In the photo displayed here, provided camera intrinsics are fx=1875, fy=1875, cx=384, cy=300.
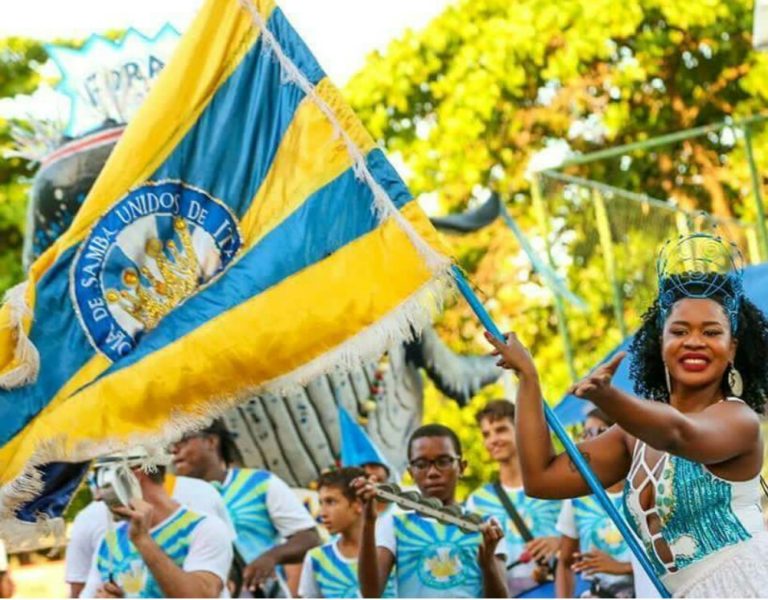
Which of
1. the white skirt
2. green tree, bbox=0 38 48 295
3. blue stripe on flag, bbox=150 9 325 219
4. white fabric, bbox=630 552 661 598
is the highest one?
green tree, bbox=0 38 48 295

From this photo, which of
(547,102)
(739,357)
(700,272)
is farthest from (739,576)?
(547,102)

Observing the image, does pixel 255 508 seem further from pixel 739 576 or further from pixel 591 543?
pixel 739 576

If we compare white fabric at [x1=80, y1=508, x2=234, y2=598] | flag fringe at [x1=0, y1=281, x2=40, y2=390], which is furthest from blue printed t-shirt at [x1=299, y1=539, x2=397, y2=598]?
flag fringe at [x1=0, y1=281, x2=40, y2=390]

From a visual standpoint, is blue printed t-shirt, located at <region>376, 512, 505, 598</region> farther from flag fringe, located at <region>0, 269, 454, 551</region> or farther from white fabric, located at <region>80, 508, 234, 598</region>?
flag fringe, located at <region>0, 269, 454, 551</region>

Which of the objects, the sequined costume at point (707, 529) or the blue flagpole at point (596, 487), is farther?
the blue flagpole at point (596, 487)

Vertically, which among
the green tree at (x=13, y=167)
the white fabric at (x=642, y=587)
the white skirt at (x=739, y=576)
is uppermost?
the green tree at (x=13, y=167)

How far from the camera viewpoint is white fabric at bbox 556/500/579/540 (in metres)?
7.87

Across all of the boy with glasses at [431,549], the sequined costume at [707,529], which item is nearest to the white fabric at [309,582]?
the boy with glasses at [431,549]

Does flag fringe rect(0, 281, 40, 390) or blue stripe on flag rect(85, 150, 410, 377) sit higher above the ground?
blue stripe on flag rect(85, 150, 410, 377)

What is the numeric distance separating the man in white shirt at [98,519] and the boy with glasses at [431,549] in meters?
0.61

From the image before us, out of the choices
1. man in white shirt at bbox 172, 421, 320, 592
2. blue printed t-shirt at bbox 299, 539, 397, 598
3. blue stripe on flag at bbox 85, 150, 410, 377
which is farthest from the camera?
man in white shirt at bbox 172, 421, 320, 592

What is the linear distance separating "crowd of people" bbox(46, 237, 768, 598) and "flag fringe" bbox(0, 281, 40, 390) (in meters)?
1.32

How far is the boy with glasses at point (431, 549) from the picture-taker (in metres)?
7.04

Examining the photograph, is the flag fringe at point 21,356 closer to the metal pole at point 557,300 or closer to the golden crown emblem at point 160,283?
the golden crown emblem at point 160,283
